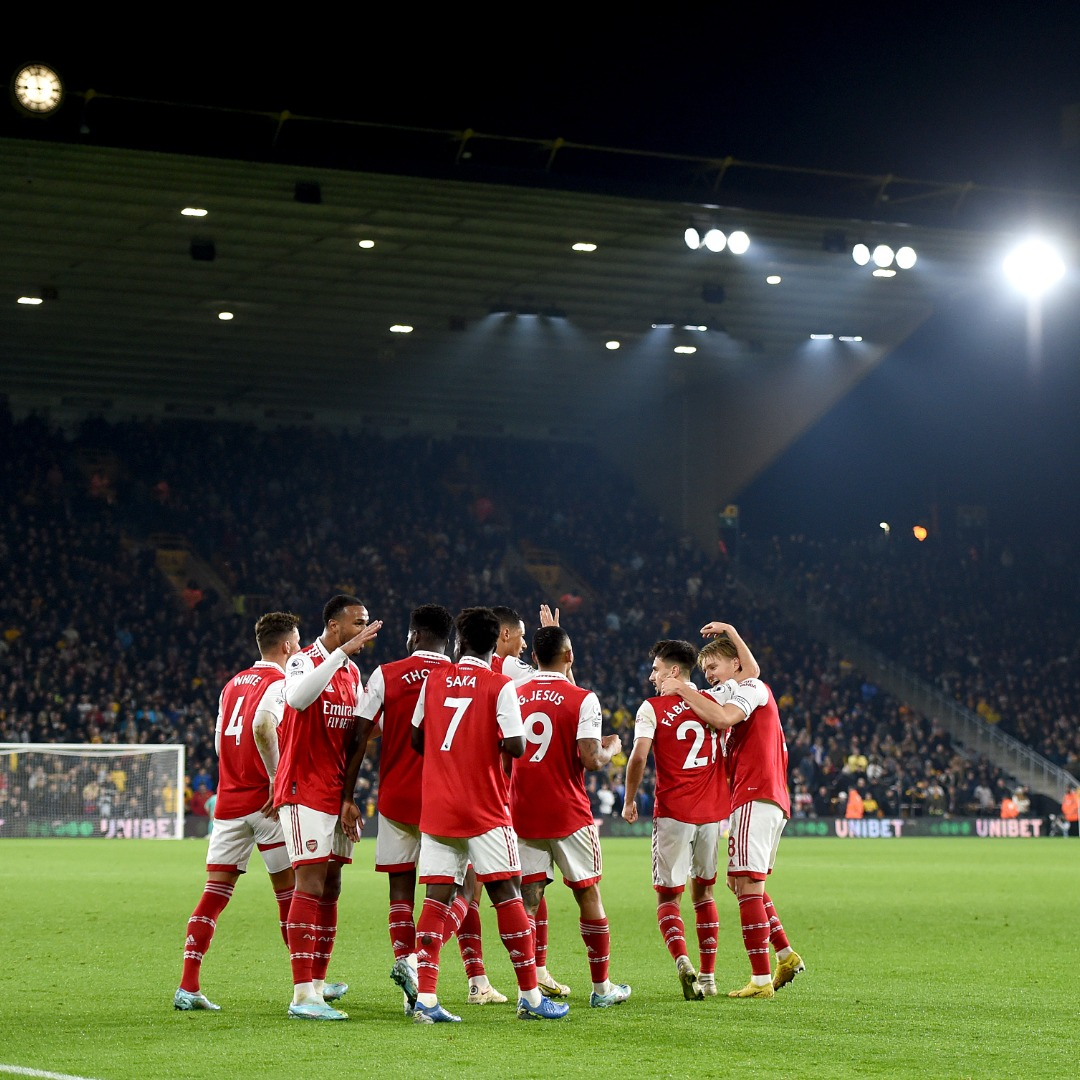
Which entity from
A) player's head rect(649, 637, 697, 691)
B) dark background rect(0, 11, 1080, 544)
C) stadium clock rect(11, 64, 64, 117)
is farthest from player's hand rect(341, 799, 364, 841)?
dark background rect(0, 11, 1080, 544)

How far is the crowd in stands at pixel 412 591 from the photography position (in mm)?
36500

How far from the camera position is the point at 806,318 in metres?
38.3

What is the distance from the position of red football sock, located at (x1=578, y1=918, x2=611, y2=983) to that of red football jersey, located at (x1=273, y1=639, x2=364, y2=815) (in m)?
1.59

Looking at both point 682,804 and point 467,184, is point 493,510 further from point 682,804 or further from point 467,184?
point 682,804

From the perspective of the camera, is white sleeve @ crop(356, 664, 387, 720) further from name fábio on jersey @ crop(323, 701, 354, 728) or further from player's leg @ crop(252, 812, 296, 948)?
player's leg @ crop(252, 812, 296, 948)

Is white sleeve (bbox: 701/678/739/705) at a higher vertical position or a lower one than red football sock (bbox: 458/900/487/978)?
higher

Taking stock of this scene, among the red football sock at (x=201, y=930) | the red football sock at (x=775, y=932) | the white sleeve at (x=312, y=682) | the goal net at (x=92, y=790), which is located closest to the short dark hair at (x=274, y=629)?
the white sleeve at (x=312, y=682)

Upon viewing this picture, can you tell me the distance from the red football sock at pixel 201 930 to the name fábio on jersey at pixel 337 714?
1.15 metres

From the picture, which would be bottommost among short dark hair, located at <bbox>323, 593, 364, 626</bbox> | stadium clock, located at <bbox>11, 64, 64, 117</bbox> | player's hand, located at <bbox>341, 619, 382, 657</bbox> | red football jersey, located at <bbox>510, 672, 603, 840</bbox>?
red football jersey, located at <bbox>510, 672, 603, 840</bbox>

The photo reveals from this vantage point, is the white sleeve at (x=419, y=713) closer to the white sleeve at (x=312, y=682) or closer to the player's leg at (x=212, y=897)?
the white sleeve at (x=312, y=682)

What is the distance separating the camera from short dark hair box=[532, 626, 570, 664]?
902 centimetres

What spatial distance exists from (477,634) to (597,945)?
1.95 meters

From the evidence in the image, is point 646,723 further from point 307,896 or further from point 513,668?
point 307,896

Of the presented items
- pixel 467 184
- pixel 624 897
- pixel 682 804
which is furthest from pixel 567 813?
pixel 467 184
